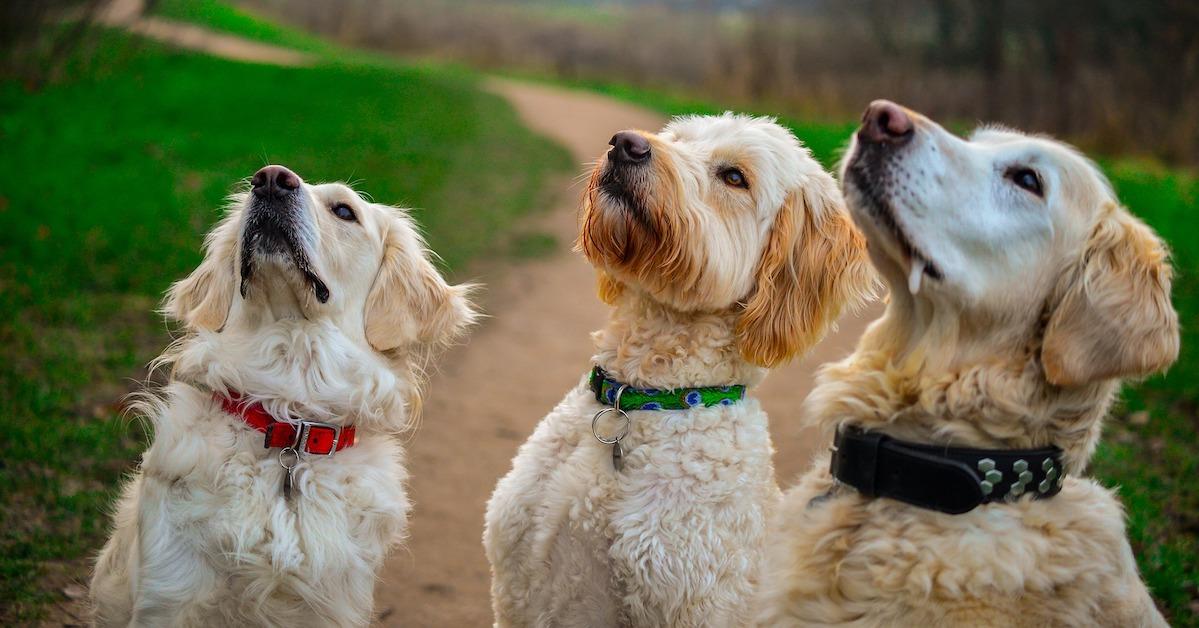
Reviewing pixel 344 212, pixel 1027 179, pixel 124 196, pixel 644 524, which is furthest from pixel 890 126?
pixel 124 196

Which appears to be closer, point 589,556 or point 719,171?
point 589,556

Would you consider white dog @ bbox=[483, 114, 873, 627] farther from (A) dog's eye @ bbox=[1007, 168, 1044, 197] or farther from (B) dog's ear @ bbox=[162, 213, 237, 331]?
(B) dog's ear @ bbox=[162, 213, 237, 331]

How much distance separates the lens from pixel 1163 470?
5512 mm

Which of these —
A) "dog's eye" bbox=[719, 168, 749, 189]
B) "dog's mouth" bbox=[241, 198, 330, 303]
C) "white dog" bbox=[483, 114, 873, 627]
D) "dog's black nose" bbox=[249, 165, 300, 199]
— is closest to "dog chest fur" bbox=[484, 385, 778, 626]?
"white dog" bbox=[483, 114, 873, 627]

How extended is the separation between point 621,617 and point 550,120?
19.4 meters

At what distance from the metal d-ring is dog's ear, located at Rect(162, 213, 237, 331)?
1.37 metres

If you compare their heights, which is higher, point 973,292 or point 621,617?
point 973,292

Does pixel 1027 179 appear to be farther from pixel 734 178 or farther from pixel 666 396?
pixel 666 396

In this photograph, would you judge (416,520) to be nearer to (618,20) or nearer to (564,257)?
(564,257)

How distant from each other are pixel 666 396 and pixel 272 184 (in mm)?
1536

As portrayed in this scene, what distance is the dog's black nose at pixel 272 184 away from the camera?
10.5ft

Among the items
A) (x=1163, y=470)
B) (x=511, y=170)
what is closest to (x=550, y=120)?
(x=511, y=170)

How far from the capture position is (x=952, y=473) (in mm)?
2281

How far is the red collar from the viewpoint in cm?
302
